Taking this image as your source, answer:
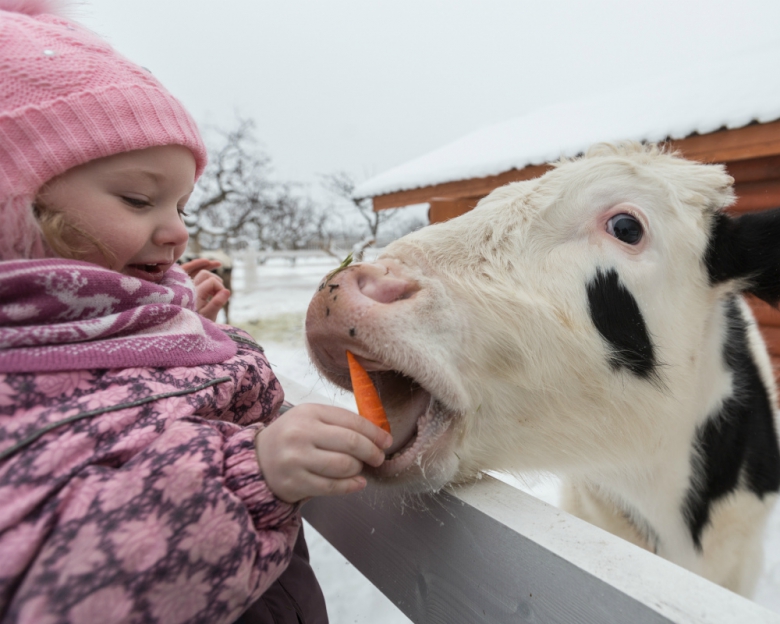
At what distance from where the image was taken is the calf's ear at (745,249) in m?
1.44

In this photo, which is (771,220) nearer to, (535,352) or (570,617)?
(535,352)

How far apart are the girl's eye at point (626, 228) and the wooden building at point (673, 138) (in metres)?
1.13

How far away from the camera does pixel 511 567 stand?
761 mm

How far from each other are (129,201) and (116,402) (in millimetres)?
453

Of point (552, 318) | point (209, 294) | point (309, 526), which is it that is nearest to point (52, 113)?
point (209, 294)

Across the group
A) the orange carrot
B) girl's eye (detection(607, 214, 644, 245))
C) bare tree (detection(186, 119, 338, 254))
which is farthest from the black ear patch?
bare tree (detection(186, 119, 338, 254))

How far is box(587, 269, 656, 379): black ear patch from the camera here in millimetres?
1230

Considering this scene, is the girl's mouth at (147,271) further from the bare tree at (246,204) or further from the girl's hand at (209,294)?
the bare tree at (246,204)

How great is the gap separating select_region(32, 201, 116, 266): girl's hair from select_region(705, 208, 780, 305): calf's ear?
171 centimetres

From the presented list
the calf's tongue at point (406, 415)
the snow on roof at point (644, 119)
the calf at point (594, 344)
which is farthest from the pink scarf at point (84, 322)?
the snow on roof at point (644, 119)

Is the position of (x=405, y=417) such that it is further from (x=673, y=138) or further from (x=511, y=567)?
(x=673, y=138)

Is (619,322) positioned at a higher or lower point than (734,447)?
higher

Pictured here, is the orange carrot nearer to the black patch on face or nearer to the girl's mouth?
the girl's mouth

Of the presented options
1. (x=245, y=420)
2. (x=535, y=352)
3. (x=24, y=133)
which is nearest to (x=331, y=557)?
(x=245, y=420)
